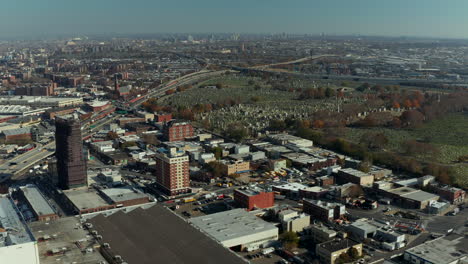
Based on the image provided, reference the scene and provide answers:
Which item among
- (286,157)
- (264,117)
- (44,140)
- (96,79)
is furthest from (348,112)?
(96,79)

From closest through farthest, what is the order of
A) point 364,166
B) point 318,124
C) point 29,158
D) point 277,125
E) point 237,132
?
1. point 364,166
2. point 29,158
3. point 237,132
4. point 277,125
5. point 318,124

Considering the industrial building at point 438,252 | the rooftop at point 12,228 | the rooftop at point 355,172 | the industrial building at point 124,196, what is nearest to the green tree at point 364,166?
the rooftop at point 355,172

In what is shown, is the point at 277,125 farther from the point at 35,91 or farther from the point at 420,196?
the point at 35,91

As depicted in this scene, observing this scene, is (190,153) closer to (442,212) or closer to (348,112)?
(442,212)

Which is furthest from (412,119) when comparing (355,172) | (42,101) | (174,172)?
(42,101)

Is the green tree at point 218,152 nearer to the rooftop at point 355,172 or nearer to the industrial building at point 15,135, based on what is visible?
the rooftop at point 355,172

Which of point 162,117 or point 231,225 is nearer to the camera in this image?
point 231,225
